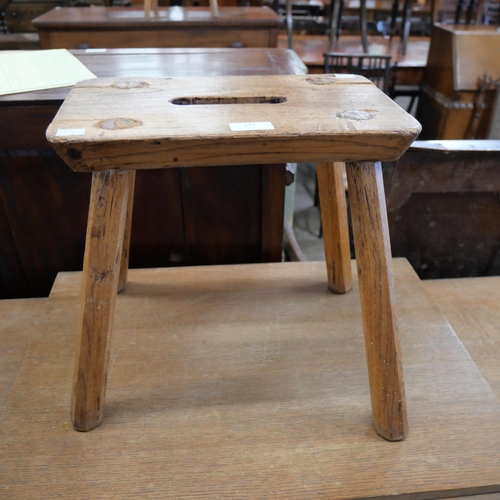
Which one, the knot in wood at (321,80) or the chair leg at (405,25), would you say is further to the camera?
the chair leg at (405,25)

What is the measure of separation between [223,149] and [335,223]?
15.3 inches

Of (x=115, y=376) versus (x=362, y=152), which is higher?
(x=362, y=152)

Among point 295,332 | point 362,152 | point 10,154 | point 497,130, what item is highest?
point 362,152

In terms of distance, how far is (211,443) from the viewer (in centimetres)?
62

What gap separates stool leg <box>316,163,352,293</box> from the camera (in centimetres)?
82

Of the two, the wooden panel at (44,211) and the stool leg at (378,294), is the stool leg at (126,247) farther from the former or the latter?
the stool leg at (378,294)

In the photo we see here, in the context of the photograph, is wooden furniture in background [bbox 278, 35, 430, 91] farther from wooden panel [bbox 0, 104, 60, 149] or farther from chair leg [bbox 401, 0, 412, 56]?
wooden panel [bbox 0, 104, 60, 149]

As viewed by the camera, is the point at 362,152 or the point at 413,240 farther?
the point at 413,240

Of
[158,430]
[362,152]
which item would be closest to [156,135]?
[362,152]

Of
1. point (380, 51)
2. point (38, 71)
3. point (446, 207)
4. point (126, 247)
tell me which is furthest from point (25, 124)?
point (380, 51)

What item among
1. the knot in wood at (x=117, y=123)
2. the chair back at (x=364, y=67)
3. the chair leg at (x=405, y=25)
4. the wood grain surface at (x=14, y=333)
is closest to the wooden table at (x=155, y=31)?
the chair back at (x=364, y=67)

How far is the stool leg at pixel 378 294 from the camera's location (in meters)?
0.57

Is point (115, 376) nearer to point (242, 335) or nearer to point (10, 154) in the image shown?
point (242, 335)

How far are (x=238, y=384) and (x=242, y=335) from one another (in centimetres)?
11
